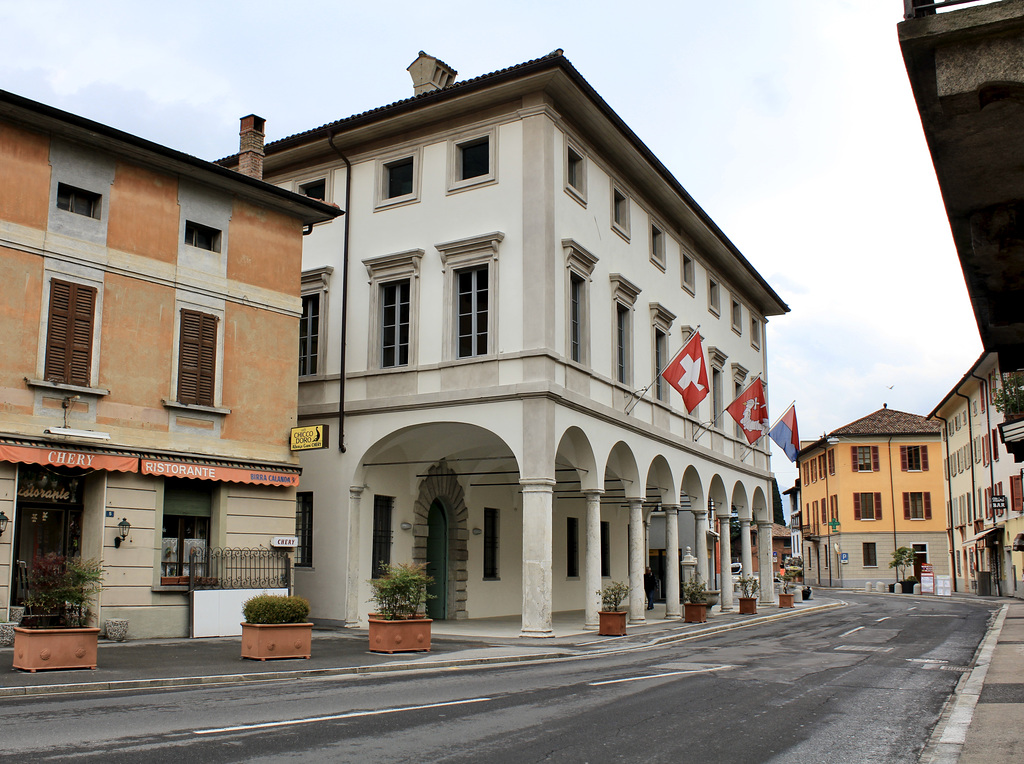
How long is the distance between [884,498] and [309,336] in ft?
192

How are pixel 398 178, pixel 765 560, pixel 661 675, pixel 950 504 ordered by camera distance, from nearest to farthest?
pixel 661 675, pixel 398 178, pixel 765 560, pixel 950 504

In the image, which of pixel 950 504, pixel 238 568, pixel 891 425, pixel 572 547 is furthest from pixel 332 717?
pixel 891 425

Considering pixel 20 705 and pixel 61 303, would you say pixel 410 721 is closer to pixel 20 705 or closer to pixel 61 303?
pixel 20 705

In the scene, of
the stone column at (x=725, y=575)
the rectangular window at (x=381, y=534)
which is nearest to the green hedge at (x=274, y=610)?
the rectangular window at (x=381, y=534)

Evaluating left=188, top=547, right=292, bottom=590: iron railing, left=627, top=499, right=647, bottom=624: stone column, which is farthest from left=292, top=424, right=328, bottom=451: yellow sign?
left=627, top=499, right=647, bottom=624: stone column

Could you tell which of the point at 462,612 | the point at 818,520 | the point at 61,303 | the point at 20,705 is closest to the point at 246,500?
the point at 61,303

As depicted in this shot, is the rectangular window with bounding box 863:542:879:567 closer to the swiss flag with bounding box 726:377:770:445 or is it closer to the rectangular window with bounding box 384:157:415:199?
the swiss flag with bounding box 726:377:770:445

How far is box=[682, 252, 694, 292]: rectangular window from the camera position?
31.0m

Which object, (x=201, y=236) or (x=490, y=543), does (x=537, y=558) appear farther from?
(x=201, y=236)

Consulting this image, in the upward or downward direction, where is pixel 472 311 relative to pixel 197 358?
upward

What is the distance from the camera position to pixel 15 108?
672 inches

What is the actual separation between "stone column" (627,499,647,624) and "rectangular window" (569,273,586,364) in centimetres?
472

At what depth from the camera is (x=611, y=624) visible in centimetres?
2106

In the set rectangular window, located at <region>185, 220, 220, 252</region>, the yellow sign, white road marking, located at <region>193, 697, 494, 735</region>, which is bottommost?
white road marking, located at <region>193, 697, 494, 735</region>
